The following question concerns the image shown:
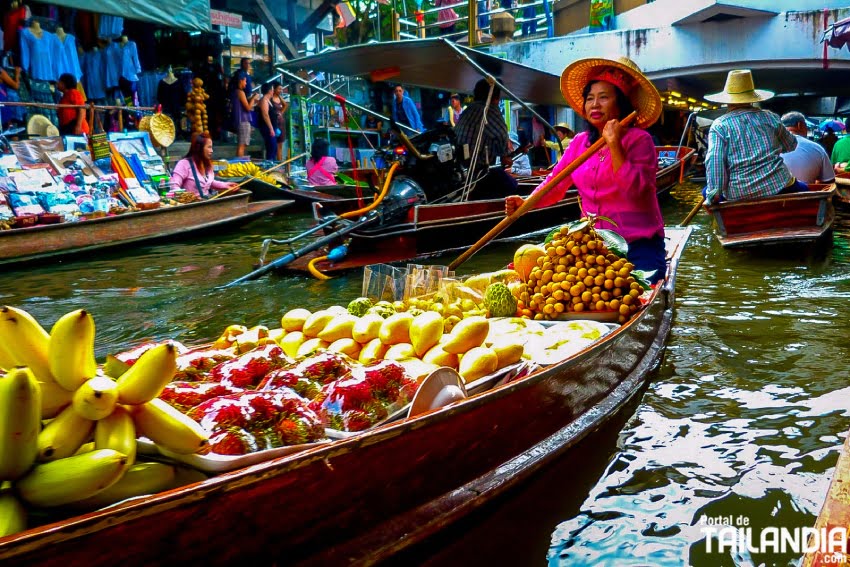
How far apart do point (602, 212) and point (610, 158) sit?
0.34m

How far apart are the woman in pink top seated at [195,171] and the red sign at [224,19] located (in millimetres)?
4650

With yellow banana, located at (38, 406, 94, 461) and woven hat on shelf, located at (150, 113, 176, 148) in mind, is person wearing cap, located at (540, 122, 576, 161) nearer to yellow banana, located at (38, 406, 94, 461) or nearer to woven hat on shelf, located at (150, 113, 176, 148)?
woven hat on shelf, located at (150, 113, 176, 148)

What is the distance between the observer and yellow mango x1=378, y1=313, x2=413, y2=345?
2.62 metres

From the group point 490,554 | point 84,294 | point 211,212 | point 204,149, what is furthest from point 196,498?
point 204,149

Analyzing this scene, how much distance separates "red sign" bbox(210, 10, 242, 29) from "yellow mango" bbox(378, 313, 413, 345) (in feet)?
42.3

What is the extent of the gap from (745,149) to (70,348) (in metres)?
6.23

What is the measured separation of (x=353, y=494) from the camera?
5.72 ft

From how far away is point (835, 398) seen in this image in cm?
343

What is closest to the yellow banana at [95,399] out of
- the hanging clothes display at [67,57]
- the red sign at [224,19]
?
the hanging clothes display at [67,57]

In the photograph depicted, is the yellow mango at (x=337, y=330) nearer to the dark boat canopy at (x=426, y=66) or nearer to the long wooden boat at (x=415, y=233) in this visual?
the long wooden boat at (x=415, y=233)

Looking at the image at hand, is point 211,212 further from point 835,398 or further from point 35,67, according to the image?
point 835,398

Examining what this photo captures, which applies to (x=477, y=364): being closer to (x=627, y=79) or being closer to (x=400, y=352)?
(x=400, y=352)

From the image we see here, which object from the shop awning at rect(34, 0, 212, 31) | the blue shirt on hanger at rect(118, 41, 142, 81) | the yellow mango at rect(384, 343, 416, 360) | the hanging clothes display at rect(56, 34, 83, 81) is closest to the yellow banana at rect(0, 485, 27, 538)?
the yellow mango at rect(384, 343, 416, 360)

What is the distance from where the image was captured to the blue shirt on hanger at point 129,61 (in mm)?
11562
